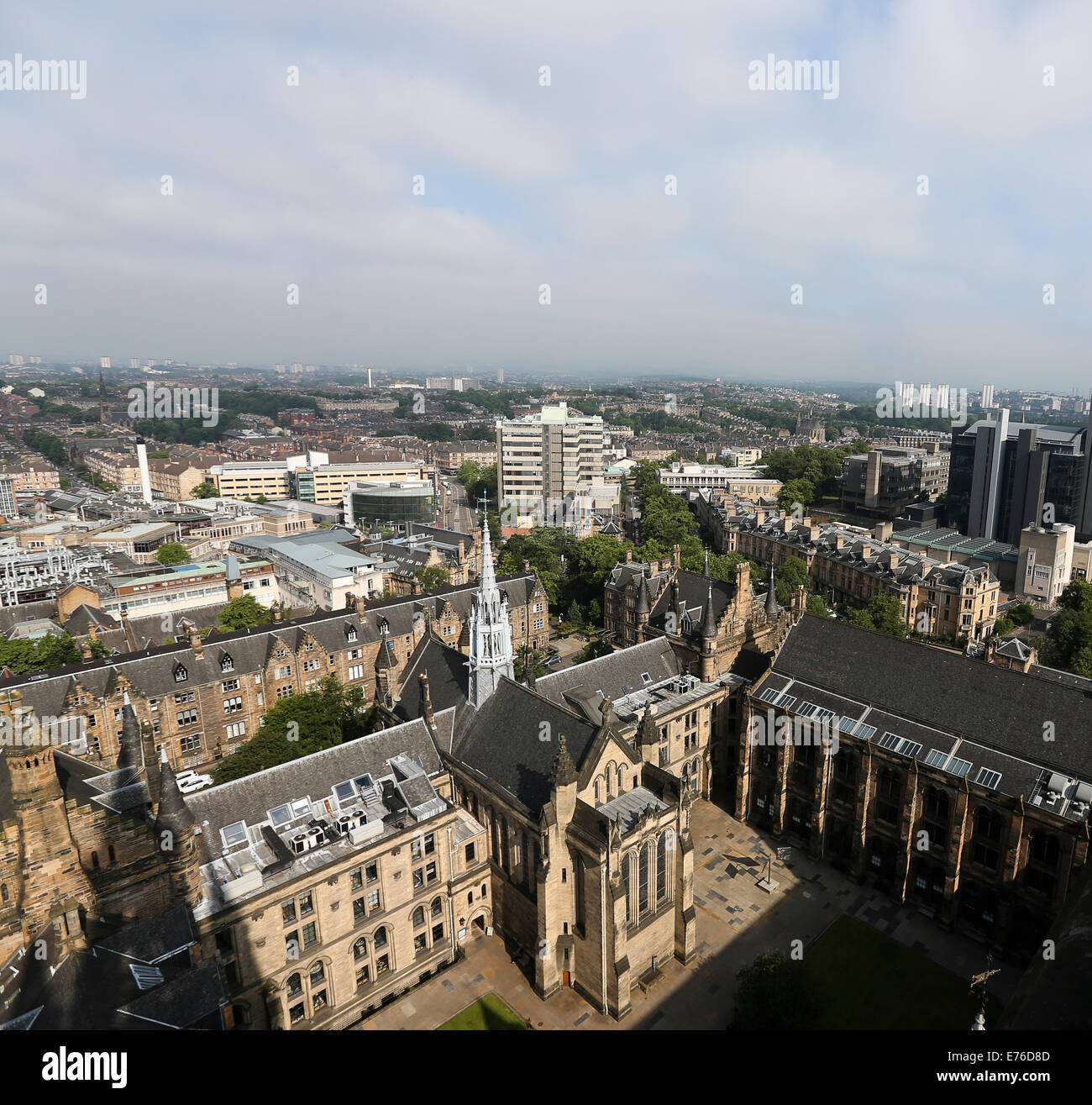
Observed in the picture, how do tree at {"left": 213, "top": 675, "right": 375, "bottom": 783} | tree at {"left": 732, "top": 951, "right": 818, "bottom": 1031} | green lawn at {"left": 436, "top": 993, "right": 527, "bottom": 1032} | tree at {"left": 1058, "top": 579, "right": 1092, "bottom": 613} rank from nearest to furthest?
tree at {"left": 732, "top": 951, "right": 818, "bottom": 1031} < green lawn at {"left": 436, "top": 993, "right": 527, "bottom": 1032} < tree at {"left": 213, "top": 675, "right": 375, "bottom": 783} < tree at {"left": 1058, "top": 579, "right": 1092, "bottom": 613}

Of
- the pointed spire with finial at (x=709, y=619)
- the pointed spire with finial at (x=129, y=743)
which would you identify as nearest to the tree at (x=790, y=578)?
the pointed spire with finial at (x=709, y=619)

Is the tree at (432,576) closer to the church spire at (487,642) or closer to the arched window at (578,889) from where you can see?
the church spire at (487,642)

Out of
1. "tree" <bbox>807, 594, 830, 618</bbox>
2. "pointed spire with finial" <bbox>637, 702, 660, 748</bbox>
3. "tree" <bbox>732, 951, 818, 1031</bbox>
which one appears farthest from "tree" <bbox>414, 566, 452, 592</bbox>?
"tree" <bbox>732, 951, 818, 1031</bbox>

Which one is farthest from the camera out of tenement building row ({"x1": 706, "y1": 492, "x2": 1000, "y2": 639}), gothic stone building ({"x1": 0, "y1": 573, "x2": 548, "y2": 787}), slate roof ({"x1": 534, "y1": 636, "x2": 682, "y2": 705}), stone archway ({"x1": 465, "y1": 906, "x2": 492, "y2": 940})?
tenement building row ({"x1": 706, "y1": 492, "x2": 1000, "y2": 639})

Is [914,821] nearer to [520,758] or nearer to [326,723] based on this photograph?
[520,758]

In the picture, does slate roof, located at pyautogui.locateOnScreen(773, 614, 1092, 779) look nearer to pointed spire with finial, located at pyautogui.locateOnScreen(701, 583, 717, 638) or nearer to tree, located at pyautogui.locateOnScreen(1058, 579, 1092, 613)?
pointed spire with finial, located at pyautogui.locateOnScreen(701, 583, 717, 638)
